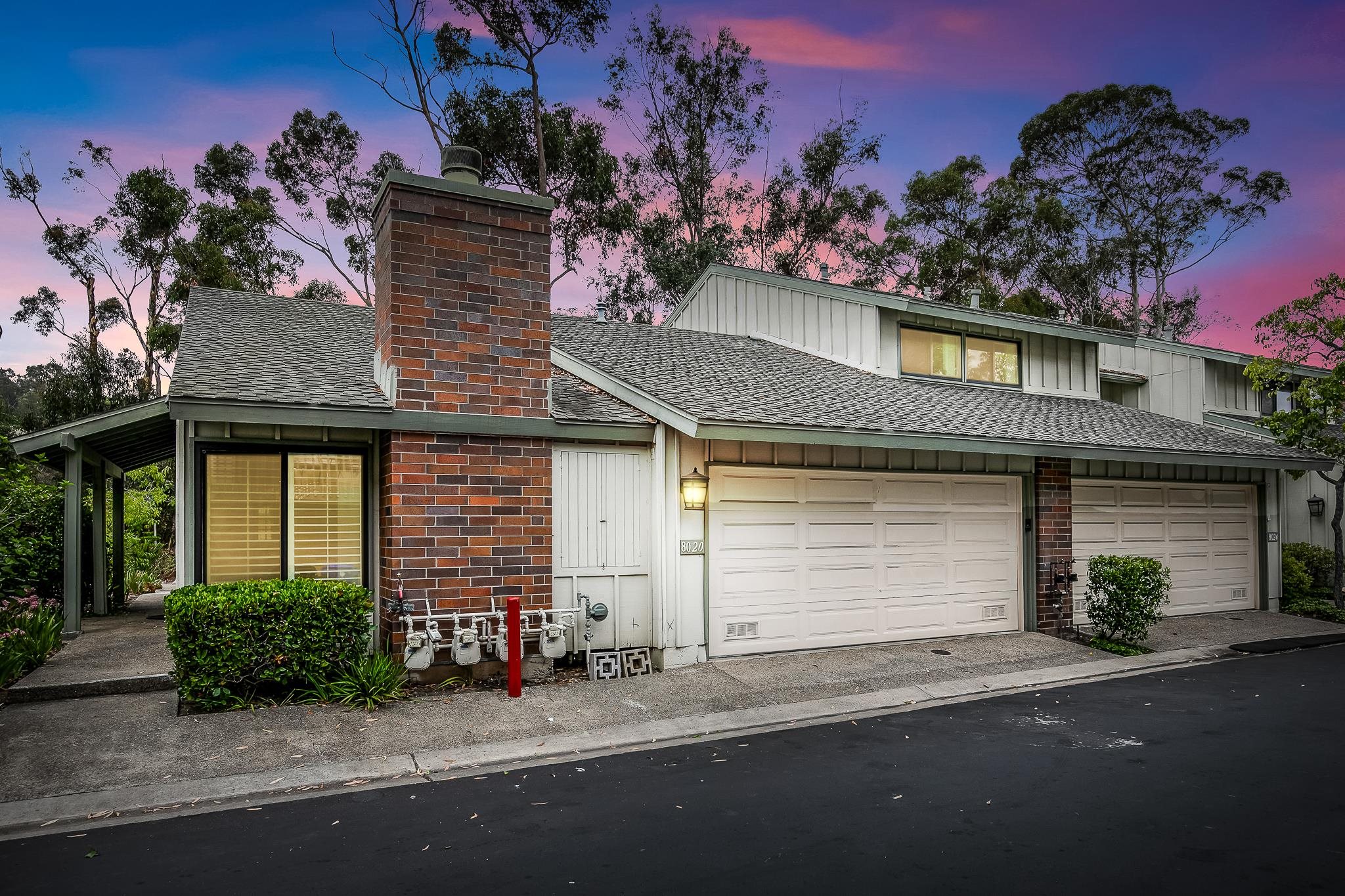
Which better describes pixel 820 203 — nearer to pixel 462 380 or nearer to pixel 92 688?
pixel 462 380

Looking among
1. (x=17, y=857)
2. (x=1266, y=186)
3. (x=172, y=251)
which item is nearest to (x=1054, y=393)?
(x=17, y=857)

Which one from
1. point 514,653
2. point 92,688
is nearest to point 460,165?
point 514,653

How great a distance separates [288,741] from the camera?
596 centimetres

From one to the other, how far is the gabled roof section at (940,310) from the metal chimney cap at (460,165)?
21.8 ft

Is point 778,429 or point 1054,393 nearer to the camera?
point 778,429

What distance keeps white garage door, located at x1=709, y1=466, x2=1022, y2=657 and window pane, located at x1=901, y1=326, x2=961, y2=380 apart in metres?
3.02

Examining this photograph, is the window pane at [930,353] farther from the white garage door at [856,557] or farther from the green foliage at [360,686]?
the green foliage at [360,686]

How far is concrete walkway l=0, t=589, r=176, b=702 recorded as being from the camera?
6.89 m

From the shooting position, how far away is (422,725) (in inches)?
254

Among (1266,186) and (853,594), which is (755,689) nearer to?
(853,594)

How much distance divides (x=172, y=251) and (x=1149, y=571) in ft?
95.7

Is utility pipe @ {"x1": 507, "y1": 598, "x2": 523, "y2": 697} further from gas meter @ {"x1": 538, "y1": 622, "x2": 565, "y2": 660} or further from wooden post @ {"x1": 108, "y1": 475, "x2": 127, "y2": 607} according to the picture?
wooden post @ {"x1": 108, "y1": 475, "x2": 127, "y2": 607}

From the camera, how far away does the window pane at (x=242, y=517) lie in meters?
7.58

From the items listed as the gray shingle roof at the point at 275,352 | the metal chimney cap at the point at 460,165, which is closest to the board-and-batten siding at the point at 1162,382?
the metal chimney cap at the point at 460,165
